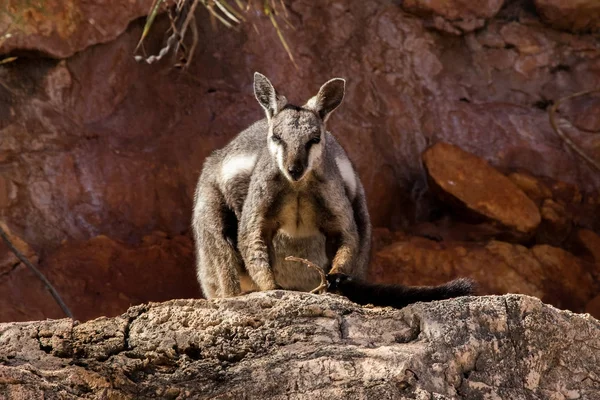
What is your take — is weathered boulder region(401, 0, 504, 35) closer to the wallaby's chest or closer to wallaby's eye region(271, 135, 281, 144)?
wallaby's eye region(271, 135, 281, 144)

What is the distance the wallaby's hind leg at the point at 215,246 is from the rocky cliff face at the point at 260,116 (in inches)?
44.8

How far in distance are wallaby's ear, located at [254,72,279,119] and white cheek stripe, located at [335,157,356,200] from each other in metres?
0.56

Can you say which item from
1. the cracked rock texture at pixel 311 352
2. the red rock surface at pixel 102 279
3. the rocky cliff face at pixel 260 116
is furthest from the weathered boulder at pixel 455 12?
the cracked rock texture at pixel 311 352

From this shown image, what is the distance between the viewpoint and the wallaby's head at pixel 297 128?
18.6 feet

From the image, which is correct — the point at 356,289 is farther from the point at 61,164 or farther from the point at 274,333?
the point at 61,164

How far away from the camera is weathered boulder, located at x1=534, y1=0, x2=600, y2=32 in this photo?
8344mm

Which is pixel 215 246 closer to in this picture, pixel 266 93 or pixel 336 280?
pixel 266 93

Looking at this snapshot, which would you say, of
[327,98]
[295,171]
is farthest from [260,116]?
[295,171]

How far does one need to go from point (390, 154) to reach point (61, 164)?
2.72m

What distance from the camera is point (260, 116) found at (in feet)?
26.6

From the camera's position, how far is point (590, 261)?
8.29m

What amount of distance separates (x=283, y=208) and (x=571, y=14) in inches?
152

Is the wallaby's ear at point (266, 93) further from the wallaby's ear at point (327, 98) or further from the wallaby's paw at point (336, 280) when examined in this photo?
the wallaby's paw at point (336, 280)

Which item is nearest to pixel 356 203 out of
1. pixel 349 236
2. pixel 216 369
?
pixel 349 236
